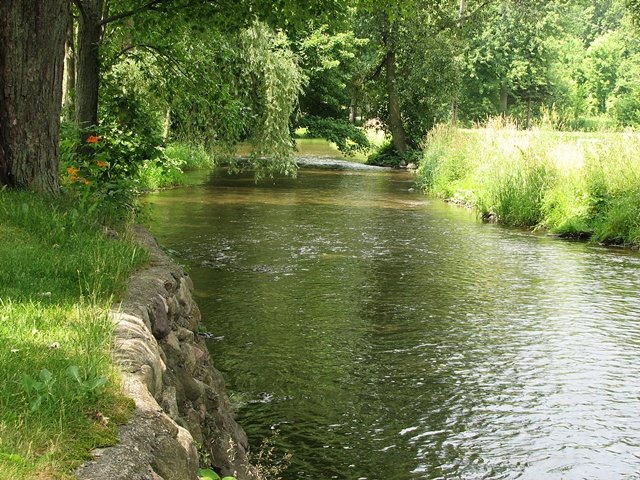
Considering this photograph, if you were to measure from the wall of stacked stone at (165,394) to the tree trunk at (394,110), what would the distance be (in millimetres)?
33134

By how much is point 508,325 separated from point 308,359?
3.08m

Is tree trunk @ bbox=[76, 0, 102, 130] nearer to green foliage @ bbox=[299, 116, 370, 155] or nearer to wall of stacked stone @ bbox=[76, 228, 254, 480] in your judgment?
wall of stacked stone @ bbox=[76, 228, 254, 480]

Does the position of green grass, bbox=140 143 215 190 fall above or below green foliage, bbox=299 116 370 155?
below

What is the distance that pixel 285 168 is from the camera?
23328 mm

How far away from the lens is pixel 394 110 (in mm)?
40531

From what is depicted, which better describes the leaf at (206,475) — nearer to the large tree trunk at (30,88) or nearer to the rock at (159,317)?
the rock at (159,317)

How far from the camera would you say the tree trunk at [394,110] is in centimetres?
4050

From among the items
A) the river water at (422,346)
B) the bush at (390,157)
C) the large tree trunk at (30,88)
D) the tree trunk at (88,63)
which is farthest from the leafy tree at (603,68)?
the large tree trunk at (30,88)

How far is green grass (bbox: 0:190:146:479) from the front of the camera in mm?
3338

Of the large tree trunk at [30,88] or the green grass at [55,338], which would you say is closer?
the green grass at [55,338]

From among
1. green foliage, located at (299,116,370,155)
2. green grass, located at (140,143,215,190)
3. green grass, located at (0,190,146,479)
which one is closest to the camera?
green grass, located at (0,190,146,479)

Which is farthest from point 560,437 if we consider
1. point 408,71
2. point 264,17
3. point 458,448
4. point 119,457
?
point 408,71

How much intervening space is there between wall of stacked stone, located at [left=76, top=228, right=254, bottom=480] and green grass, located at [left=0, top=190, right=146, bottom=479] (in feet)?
0.37

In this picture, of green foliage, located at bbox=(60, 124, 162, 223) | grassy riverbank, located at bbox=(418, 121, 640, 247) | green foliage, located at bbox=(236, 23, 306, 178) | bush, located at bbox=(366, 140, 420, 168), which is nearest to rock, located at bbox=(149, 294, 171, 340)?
green foliage, located at bbox=(60, 124, 162, 223)
